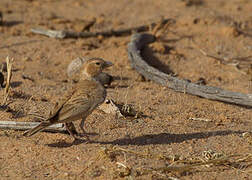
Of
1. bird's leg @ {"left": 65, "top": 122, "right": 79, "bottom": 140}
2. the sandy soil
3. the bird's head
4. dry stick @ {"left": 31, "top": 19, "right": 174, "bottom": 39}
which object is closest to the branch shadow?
the sandy soil

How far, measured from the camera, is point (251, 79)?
26.4ft

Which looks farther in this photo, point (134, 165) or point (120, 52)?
point (120, 52)

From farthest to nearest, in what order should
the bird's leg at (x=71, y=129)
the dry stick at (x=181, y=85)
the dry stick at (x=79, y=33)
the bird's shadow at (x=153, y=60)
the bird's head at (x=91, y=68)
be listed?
the dry stick at (x=79, y=33)
the bird's shadow at (x=153, y=60)
the dry stick at (x=181, y=85)
the bird's head at (x=91, y=68)
the bird's leg at (x=71, y=129)

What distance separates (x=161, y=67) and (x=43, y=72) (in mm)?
2222

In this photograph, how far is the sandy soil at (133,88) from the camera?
488 centimetres

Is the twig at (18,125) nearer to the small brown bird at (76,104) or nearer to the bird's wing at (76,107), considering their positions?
the small brown bird at (76,104)

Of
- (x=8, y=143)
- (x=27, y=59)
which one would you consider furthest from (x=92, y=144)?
(x=27, y=59)

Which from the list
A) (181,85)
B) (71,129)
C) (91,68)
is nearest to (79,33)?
(181,85)

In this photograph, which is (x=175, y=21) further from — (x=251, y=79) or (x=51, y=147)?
(x=51, y=147)

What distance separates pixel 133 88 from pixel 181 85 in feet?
2.77

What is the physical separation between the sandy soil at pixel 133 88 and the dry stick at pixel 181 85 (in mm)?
133

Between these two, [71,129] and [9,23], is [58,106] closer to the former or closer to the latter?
[71,129]

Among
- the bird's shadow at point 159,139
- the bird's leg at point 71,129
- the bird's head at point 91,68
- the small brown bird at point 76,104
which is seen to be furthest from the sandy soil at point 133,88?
the bird's head at point 91,68

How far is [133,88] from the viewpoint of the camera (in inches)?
297
